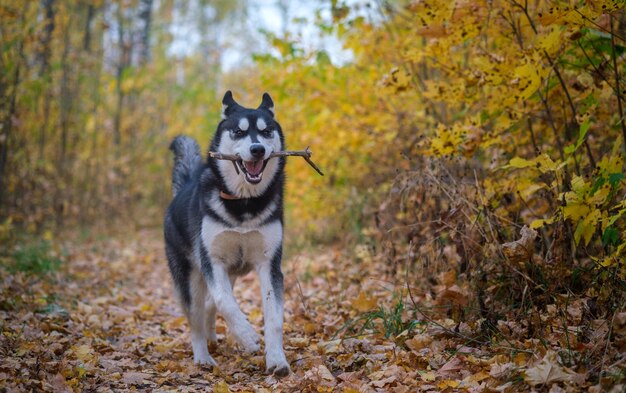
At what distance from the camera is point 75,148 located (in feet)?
40.6

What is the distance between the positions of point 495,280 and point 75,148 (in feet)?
34.7

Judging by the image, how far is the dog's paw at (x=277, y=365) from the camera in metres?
3.73

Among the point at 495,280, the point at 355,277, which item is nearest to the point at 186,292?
the point at 355,277

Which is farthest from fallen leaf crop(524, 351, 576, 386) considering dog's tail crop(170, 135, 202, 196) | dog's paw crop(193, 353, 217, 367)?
dog's tail crop(170, 135, 202, 196)

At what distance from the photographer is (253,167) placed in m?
4.19

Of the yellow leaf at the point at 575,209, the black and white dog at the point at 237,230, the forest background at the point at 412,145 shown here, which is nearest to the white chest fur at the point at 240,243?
the black and white dog at the point at 237,230

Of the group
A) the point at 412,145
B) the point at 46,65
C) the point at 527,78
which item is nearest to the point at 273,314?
the point at 527,78

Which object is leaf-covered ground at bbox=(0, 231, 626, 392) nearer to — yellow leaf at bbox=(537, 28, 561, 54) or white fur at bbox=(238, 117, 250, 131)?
white fur at bbox=(238, 117, 250, 131)

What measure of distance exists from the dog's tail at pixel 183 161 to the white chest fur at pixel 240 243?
130cm

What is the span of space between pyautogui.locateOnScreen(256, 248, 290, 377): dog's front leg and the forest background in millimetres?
661

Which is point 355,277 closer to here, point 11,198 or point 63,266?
point 63,266

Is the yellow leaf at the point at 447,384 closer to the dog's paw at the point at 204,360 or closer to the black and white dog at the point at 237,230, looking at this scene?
the black and white dog at the point at 237,230

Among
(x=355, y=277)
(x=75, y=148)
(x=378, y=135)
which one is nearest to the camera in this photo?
(x=355, y=277)

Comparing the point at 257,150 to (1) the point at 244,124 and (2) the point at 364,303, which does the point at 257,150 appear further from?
(2) the point at 364,303
